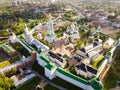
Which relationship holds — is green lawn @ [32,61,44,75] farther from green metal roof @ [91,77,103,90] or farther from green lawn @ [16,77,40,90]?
green metal roof @ [91,77,103,90]

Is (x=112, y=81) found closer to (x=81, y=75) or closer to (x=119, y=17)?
(x=81, y=75)

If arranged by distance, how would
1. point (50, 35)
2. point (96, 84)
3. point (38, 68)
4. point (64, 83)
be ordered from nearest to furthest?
point (96, 84) < point (64, 83) < point (38, 68) < point (50, 35)

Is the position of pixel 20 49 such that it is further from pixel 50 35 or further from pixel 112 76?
pixel 112 76

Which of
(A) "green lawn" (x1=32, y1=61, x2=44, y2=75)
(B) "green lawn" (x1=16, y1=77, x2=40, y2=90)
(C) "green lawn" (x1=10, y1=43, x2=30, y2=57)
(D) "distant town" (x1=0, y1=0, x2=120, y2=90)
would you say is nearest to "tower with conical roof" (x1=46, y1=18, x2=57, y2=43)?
(D) "distant town" (x1=0, y1=0, x2=120, y2=90)

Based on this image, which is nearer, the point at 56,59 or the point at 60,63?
the point at 60,63

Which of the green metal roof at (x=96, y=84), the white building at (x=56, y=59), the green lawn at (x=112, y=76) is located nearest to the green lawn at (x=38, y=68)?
the white building at (x=56, y=59)

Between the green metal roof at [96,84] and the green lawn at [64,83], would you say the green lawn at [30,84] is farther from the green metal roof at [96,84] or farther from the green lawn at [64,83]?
the green metal roof at [96,84]

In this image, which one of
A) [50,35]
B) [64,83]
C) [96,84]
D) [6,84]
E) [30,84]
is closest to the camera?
[96,84]

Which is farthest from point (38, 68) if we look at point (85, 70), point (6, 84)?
point (85, 70)

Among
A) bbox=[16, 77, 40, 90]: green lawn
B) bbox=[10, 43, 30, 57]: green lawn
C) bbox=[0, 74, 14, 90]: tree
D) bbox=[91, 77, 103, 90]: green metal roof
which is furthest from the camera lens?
bbox=[10, 43, 30, 57]: green lawn

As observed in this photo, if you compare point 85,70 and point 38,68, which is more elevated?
point 85,70

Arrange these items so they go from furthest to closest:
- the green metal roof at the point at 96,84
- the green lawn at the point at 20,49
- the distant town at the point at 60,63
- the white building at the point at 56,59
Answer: the green lawn at the point at 20,49 < the white building at the point at 56,59 < the distant town at the point at 60,63 < the green metal roof at the point at 96,84
